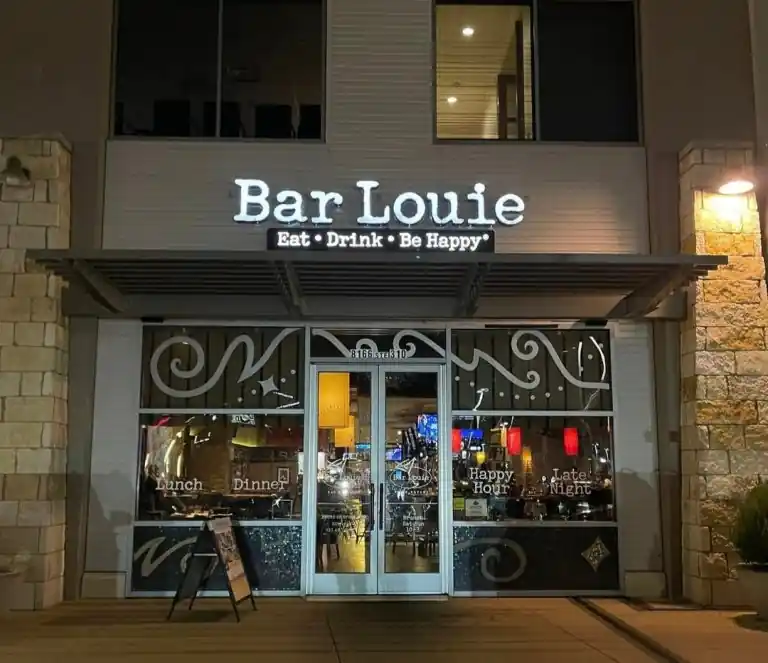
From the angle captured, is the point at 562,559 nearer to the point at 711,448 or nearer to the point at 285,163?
the point at 711,448

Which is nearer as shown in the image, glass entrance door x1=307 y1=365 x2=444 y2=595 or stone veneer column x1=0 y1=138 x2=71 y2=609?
stone veneer column x1=0 y1=138 x2=71 y2=609

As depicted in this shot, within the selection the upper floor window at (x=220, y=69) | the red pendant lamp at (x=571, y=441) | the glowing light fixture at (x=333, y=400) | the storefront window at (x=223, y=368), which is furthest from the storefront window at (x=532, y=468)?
the upper floor window at (x=220, y=69)

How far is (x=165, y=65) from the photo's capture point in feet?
36.8

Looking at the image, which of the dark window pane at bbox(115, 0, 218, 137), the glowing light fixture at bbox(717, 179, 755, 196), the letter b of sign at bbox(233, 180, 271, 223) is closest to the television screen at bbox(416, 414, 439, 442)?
the letter b of sign at bbox(233, 180, 271, 223)

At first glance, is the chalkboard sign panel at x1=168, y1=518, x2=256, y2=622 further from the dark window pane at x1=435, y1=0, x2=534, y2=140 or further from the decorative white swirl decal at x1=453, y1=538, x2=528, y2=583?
the dark window pane at x1=435, y1=0, x2=534, y2=140

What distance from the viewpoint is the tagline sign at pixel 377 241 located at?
945cm

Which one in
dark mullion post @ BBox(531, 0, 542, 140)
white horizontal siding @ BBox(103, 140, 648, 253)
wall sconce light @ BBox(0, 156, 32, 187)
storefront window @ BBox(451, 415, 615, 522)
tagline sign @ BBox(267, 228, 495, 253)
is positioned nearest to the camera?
tagline sign @ BBox(267, 228, 495, 253)

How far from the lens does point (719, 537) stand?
9.64 m

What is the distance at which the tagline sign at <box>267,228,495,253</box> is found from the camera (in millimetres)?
9453

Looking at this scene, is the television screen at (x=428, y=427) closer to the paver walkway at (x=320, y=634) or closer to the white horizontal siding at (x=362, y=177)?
the paver walkway at (x=320, y=634)

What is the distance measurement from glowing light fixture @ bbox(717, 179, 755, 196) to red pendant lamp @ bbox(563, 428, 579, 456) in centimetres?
319

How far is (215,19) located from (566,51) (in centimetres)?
443

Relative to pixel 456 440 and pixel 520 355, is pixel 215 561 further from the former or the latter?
pixel 520 355

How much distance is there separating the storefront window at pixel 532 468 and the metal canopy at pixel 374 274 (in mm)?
1411
